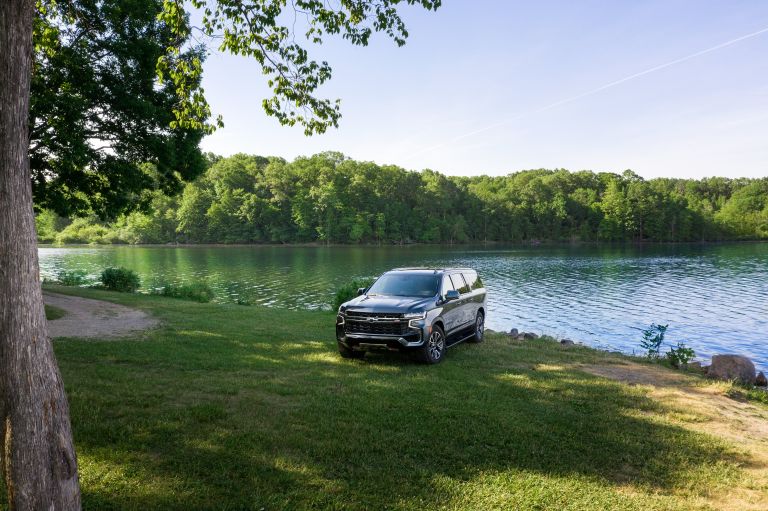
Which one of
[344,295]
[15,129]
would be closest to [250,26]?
[15,129]

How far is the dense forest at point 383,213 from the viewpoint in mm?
121125

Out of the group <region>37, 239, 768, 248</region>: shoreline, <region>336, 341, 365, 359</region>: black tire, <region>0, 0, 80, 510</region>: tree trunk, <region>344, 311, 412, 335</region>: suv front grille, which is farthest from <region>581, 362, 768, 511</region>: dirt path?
<region>37, 239, 768, 248</region>: shoreline

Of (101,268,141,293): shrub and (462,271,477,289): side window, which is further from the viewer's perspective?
(101,268,141,293): shrub

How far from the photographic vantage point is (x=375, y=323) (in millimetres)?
10633

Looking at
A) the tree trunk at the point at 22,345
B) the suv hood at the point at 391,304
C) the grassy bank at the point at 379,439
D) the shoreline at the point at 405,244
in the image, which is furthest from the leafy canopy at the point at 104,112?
the shoreline at the point at 405,244

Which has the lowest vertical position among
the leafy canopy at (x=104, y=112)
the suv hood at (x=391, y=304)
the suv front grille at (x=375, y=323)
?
the suv front grille at (x=375, y=323)

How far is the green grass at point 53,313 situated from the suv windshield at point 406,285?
1008 centimetres

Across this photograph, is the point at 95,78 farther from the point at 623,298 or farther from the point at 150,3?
the point at 623,298

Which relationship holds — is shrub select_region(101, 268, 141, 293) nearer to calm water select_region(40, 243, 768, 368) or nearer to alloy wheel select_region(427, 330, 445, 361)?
calm water select_region(40, 243, 768, 368)

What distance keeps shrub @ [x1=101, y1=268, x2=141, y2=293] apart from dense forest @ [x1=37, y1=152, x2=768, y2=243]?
88487mm

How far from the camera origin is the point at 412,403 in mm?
7863

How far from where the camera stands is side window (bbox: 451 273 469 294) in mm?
12641

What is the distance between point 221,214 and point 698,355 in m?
115

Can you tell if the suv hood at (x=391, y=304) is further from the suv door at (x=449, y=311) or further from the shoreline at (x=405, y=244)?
the shoreline at (x=405, y=244)
